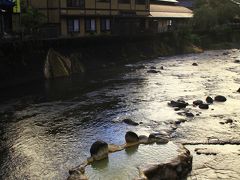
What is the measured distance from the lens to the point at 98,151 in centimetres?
1752

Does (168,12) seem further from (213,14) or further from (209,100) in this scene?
(209,100)

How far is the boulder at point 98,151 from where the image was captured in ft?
57.3

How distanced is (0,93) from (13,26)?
9920 millimetres

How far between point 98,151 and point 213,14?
2288 inches

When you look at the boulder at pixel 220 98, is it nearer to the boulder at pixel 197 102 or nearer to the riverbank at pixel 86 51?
the boulder at pixel 197 102

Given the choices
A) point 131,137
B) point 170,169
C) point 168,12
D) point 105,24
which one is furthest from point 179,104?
point 168,12

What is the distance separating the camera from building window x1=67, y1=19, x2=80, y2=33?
1702 inches

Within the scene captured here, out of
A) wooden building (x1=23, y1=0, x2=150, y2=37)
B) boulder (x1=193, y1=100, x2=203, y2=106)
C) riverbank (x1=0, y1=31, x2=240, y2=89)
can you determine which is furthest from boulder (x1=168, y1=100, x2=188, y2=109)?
wooden building (x1=23, y1=0, x2=150, y2=37)

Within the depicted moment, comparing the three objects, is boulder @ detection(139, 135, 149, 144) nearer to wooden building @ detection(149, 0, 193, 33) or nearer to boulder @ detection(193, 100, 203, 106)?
boulder @ detection(193, 100, 203, 106)

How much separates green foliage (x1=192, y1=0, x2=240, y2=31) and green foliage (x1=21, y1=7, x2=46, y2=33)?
3860 centimetres

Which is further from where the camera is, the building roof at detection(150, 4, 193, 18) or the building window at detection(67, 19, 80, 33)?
the building roof at detection(150, 4, 193, 18)

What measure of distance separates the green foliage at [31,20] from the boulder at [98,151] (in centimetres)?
2165

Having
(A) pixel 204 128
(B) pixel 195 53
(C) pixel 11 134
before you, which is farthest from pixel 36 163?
(B) pixel 195 53

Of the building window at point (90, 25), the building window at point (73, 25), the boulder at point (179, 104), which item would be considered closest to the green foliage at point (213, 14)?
the building window at point (90, 25)
